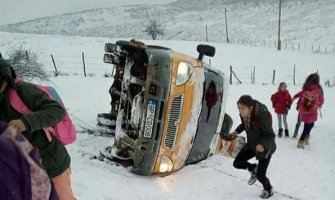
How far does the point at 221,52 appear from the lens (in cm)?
3750

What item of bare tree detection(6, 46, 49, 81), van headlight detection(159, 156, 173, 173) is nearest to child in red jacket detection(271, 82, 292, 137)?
van headlight detection(159, 156, 173, 173)

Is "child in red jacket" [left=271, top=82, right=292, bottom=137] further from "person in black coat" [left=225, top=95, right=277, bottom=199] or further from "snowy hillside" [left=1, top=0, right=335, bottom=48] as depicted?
"snowy hillside" [left=1, top=0, right=335, bottom=48]

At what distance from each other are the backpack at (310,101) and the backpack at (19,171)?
8.15 metres

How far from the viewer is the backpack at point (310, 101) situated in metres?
9.30

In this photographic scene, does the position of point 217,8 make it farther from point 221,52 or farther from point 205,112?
point 205,112

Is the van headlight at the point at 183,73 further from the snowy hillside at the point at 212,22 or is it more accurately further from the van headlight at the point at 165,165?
the snowy hillside at the point at 212,22

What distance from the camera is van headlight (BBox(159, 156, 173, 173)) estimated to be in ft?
23.2

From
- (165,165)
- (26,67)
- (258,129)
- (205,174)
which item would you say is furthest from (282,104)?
(26,67)

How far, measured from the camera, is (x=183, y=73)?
23.1ft

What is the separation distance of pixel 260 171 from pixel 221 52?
104ft

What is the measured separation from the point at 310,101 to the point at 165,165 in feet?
12.6

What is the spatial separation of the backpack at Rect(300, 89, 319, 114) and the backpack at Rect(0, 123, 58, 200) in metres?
8.15

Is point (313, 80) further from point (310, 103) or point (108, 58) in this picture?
point (108, 58)

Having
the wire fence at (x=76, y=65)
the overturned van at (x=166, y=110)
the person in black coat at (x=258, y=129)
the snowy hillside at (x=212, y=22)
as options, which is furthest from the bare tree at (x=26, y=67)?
the snowy hillside at (x=212, y=22)
